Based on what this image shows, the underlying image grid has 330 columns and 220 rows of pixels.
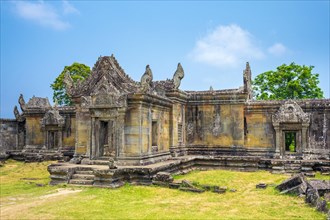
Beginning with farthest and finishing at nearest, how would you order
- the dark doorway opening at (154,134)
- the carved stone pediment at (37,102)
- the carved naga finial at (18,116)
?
the carved naga finial at (18,116) < the carved stone pediment at (37,102) < the dark doorway opening at (154,134)

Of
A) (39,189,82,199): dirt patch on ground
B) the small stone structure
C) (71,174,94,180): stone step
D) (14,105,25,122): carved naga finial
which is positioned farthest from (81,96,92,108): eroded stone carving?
(14,105,25,122): carved naga finial

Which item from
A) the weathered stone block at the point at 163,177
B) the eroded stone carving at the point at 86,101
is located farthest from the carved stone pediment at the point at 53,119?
the weathered stone block at the point at 163,177

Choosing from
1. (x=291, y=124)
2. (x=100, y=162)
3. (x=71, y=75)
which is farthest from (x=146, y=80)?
(x=71, y=75)

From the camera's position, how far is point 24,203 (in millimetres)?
10344

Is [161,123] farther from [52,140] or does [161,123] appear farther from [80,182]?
[52,140]

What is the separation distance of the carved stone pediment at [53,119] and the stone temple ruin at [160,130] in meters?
0.07

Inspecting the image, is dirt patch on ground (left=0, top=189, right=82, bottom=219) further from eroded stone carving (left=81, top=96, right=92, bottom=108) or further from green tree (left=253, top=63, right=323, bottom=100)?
green tree (left=253, top=63, right=323, bottom=100)

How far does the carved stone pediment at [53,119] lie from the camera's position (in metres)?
22.7

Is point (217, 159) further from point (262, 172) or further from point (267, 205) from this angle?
point (267, 205)

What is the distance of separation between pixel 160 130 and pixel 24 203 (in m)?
8.05

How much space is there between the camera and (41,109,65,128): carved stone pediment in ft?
74.3

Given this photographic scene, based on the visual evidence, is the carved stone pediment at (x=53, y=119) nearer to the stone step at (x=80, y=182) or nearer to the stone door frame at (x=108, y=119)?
the stone door frame at (x=108, y=119)

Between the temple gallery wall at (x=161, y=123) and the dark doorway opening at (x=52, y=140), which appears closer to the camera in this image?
the temple gallery wall at (x=161, y=123)

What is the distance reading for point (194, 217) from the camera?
8.73 metres
